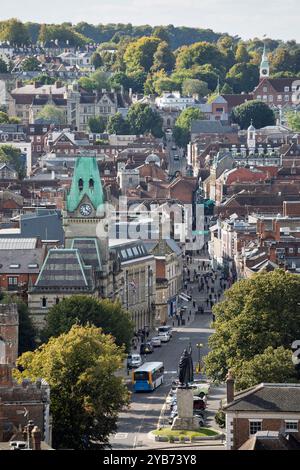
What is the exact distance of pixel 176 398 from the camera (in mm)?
73875

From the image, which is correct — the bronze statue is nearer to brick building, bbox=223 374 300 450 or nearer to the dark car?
brick building, bbox=223 374 300 450

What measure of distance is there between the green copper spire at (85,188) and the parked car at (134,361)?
10.9 m

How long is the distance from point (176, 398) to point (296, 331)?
18.0 feet

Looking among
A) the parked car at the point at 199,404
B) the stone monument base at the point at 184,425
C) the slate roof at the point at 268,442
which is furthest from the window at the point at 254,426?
the parked car at the point at 199,404

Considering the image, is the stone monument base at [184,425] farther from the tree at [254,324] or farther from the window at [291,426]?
the window at [291,426]

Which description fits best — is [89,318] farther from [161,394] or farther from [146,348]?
[146,348]

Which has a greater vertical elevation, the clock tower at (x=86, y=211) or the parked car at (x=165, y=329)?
the clock tower at (x=86, y=211)

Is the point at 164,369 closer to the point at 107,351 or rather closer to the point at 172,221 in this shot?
the point at 107,351

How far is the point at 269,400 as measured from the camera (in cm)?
6088

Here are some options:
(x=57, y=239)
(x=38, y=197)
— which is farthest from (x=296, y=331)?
(x=38, y=197)

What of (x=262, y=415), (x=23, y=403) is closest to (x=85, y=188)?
(x=23, y=403)

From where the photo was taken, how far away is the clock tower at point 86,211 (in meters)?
99.1

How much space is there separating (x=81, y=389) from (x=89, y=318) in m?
19.9
